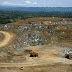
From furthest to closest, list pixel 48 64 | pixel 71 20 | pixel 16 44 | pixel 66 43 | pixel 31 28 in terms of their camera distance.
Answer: pixel 71 20, pixel 31 28, pixel 66 43, pixel 16 44, pixel 48 64

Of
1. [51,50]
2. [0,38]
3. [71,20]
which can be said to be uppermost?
[71,20]

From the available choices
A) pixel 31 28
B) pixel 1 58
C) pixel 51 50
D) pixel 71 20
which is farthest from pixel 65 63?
pixel 71 20

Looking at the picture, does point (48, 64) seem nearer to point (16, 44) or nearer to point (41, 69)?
point (41, 69)

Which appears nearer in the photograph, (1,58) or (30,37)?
(1,58)

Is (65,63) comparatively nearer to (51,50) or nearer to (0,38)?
(51,50)

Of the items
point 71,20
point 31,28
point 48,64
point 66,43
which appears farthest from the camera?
point 71,20

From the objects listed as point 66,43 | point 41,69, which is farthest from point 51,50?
point 41,69

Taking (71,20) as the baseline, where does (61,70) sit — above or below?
below

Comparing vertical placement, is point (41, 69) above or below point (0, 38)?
below

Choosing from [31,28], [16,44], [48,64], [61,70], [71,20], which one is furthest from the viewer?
[71,20]
